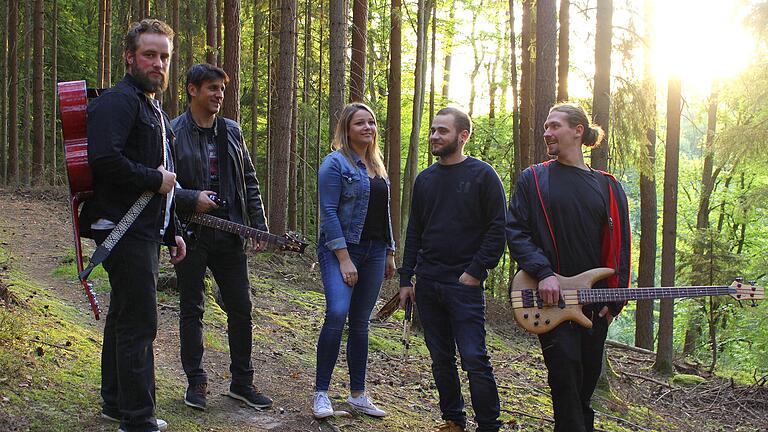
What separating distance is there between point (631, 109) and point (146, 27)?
27.2 feet

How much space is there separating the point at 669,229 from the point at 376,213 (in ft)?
33.8

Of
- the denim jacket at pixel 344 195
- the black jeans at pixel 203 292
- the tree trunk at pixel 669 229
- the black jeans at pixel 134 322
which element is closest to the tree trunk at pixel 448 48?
the tree trunk at pixel 669 229

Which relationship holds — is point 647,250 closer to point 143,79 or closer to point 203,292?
point 203,292

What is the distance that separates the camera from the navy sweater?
461cm

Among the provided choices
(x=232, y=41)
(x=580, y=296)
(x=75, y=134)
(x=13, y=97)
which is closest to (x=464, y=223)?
(x=580, y=296)

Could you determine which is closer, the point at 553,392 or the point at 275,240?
the point at 553,392

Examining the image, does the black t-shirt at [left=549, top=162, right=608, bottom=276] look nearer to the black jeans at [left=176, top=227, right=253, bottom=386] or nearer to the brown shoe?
the brown shoe

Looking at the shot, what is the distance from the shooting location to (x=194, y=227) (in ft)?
15.2

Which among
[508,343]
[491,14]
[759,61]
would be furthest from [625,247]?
[491,14]

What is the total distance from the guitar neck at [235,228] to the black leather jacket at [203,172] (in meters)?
0.11

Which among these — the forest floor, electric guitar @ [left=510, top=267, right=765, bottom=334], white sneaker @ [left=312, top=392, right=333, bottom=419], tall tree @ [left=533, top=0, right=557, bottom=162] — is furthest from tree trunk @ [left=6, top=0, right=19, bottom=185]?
electric guitar @ [left=510, top=267, right=765, bottom=334]

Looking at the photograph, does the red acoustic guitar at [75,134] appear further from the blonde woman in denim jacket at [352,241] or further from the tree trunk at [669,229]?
the tree trunk at [669,229]

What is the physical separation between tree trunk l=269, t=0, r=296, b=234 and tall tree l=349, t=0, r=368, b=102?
1.11 meters

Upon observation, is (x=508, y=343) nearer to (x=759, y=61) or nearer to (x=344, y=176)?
(x=759, y=61)
